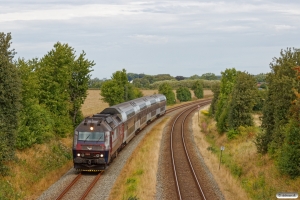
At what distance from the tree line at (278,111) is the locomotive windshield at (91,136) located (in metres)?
11.7

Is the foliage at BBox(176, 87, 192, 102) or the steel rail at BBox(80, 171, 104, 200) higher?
the foliage at BBox(176, 87, 192, 102)

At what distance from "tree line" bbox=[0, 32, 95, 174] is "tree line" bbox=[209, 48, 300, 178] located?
16.8 meters

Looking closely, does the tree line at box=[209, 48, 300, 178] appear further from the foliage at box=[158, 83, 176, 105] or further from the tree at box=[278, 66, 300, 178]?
the foliage at box=[158, 83, 176, 105]

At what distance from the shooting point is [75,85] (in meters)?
43.2

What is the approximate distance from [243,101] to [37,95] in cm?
2151

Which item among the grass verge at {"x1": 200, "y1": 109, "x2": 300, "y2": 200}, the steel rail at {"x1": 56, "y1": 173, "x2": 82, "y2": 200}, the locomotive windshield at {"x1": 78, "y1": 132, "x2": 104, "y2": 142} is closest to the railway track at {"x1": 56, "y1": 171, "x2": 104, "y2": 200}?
the steel rail at {"x1": 56, "y1": 173, "x2": 82, "y2": 200}

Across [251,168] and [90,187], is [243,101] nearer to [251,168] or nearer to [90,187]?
[251,168]

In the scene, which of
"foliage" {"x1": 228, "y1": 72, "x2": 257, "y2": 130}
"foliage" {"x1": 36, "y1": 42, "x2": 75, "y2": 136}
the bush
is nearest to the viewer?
the bush

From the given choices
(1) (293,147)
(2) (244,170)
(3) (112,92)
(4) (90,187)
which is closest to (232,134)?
(2) (244,170)

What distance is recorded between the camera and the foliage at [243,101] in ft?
139

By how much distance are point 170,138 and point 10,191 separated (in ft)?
83.6

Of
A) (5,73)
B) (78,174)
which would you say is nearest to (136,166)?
(78,174)

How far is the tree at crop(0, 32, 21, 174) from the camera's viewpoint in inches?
926

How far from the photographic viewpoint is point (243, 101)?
42125mm
